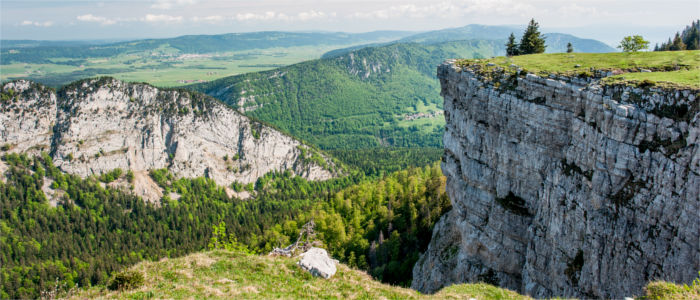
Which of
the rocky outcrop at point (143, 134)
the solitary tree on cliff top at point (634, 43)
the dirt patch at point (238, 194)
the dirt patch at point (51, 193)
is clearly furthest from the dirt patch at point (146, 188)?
the solitary tree on cliff top at point (634, 43)

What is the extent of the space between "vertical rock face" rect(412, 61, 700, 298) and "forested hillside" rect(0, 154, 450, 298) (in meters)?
20.2

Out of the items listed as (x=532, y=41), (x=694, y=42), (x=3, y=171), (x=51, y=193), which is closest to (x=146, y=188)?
(x=51, y=193)

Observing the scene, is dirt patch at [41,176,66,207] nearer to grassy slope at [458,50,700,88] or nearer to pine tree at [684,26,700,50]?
grassy slope at [458,50,700,88]

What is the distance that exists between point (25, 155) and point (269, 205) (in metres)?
82.4

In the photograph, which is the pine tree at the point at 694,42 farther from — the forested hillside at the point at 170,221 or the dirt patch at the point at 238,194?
the dirt patch at the point at 238,194

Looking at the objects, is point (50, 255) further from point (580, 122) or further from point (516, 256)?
point (580, 122)

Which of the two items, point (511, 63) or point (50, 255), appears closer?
point (511, 63)

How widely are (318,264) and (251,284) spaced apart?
453 cm

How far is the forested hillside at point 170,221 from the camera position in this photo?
64750 mm

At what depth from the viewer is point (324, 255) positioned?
1006 inches

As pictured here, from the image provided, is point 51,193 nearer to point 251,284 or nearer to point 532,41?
point 251,284

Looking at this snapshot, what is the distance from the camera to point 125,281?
20.6 meters

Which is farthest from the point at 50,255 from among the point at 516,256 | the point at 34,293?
the point at 516,256

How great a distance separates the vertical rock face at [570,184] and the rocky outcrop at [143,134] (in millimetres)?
128607
